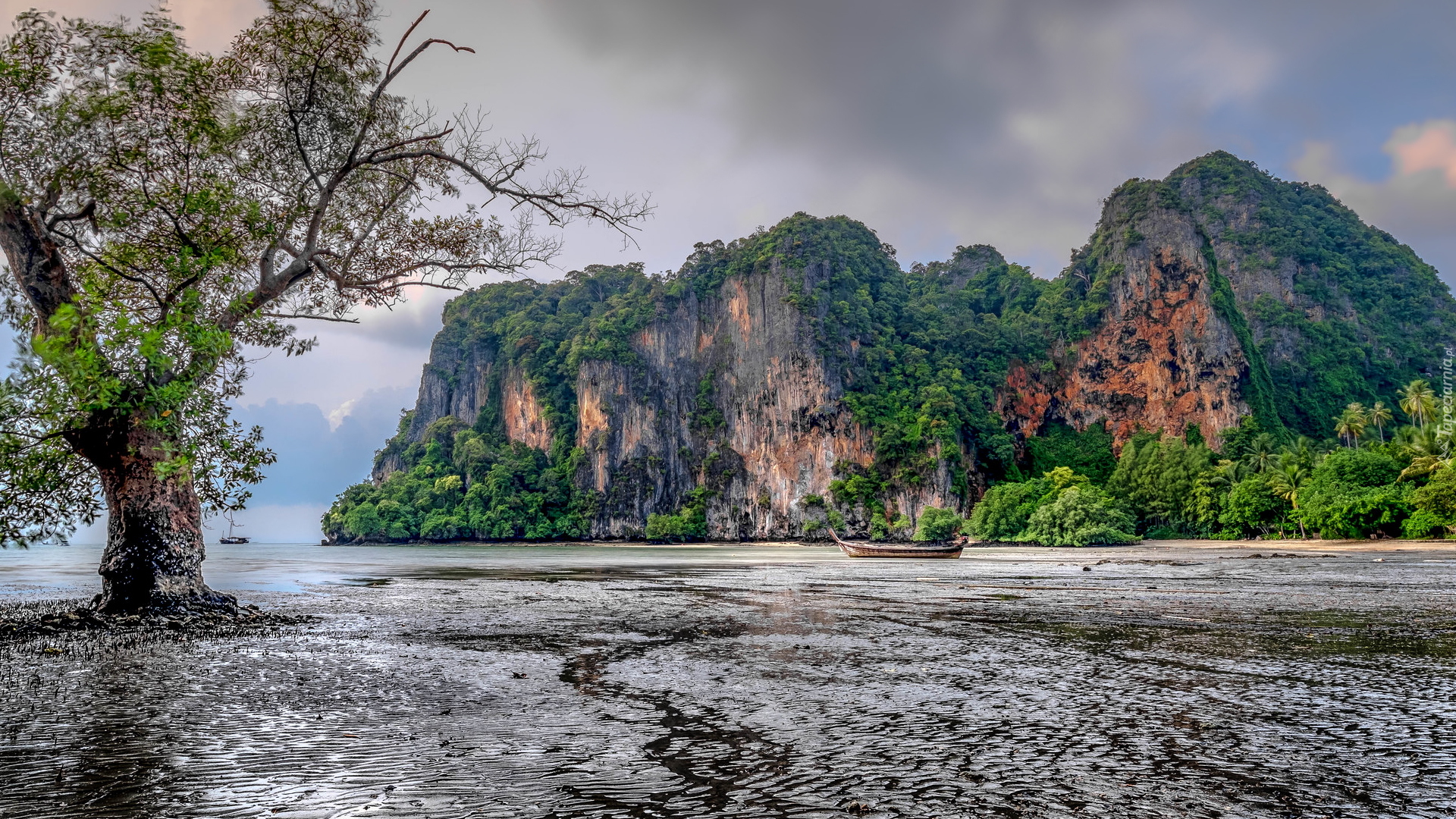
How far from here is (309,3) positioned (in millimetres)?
10914

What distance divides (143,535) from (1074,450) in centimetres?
11591

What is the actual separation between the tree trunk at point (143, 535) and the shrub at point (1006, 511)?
77976mm

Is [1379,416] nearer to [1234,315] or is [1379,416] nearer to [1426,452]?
[1234,315]

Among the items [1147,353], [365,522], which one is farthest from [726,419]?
[1147,353]

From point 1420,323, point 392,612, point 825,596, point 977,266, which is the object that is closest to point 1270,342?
point 1420,323

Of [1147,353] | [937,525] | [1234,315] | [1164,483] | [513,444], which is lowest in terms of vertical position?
[937,525]

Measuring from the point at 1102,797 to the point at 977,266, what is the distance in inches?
6139

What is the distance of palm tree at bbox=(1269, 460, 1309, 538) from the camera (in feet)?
192

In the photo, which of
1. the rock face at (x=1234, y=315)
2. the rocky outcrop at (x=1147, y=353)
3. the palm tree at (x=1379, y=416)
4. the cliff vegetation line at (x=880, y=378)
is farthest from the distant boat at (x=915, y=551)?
the rock face at (x=1234, y=315)

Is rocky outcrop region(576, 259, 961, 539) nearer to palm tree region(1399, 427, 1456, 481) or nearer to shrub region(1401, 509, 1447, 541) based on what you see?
palm tree region(1399, 427, 1456, 481)

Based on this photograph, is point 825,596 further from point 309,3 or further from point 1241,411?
point 1241,411

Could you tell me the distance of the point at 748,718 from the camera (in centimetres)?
524

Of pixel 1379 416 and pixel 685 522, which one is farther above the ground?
pixel 1379 416

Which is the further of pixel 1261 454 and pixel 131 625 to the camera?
pixel 1261 454
